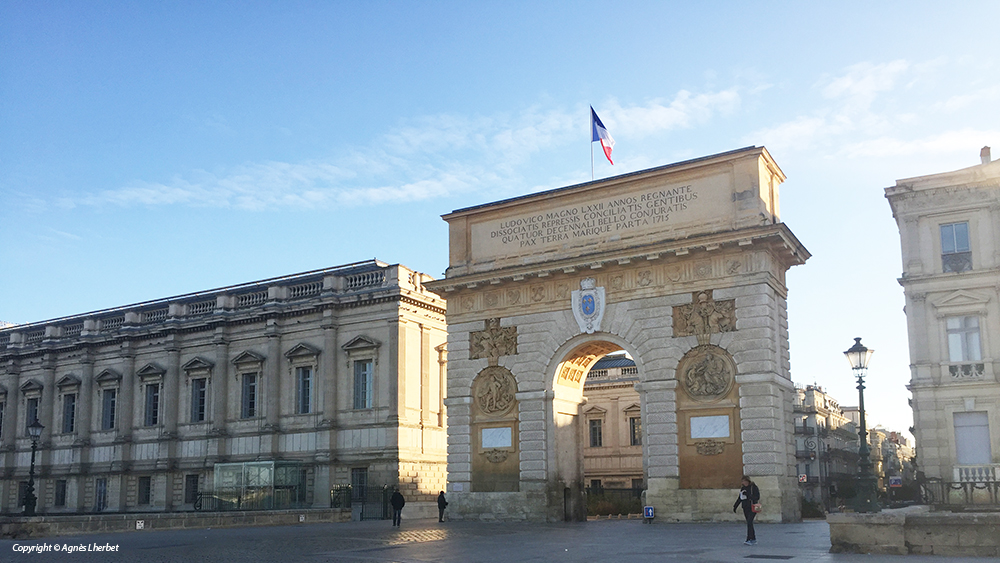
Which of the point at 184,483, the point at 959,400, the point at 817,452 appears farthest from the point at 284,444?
the point at 817,452

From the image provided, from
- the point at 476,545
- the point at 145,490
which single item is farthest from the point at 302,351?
the point at 476,545

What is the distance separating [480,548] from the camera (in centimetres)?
1888

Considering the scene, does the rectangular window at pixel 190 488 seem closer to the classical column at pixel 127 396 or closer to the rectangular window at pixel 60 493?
the classical column at pixel 127 396

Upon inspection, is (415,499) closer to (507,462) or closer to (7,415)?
(507,462)

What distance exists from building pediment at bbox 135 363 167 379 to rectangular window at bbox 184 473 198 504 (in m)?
5.56

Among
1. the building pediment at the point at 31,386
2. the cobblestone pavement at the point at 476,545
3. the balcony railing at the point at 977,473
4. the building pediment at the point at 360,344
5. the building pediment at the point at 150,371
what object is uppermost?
the building pediment at the point at 360,344

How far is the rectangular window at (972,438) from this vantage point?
111ft

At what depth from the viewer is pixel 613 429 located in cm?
5253

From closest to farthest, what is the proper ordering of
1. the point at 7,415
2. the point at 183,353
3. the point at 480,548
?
the point at 480,548 < the point at 183,353 < the point at 7,415

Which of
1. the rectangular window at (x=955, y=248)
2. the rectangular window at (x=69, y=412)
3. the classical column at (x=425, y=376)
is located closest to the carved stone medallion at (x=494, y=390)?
the classical column at (x=425, y=376)

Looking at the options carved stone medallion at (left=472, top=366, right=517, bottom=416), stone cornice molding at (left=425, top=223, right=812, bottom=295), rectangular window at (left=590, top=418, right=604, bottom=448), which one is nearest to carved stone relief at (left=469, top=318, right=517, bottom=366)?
carved stone medallion at (left=472, top=366, right=517, bottom=416)

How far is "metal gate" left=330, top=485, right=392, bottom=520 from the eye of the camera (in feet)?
119

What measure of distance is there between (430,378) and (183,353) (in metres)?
13.2

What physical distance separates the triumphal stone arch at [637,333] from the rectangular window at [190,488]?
17.7 m
